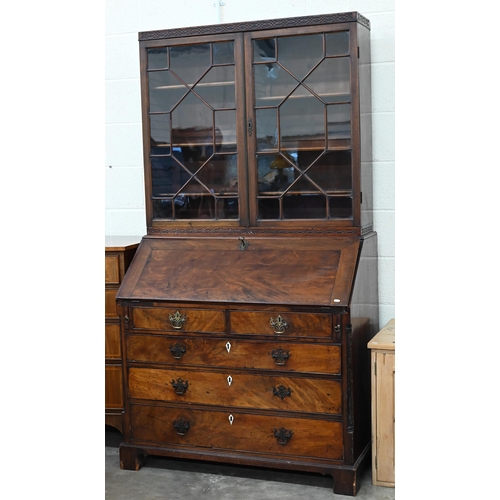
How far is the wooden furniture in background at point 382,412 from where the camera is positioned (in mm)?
3059

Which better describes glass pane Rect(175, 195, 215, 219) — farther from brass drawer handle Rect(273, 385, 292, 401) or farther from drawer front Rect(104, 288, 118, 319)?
brass drawer handle Rect(273, 385, 292, 401)

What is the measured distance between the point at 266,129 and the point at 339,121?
0.36 m

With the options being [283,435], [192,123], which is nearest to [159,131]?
[192,123]

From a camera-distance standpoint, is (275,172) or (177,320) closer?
(177,320)

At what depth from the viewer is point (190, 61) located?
11.2 ft

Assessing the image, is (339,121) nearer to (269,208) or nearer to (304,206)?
(304,206)

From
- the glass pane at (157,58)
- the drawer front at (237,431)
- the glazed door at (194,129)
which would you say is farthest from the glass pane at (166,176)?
the drawer front at (237,431)

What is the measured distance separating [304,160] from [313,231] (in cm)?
34

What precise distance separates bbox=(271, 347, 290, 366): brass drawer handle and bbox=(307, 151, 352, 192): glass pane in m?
0.79

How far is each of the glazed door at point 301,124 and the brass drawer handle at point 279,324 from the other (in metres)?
0.53

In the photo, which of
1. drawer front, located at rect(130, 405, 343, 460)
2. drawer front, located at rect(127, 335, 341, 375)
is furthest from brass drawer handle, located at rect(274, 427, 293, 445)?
drawer front, located at rect(127, 335, 341, 375)
